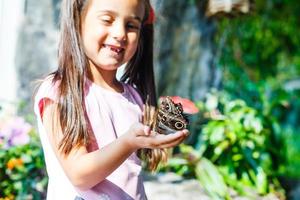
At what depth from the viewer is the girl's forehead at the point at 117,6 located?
141 cm

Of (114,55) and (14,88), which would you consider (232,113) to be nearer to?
(14,88)

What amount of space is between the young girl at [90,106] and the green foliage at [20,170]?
60.6 inches

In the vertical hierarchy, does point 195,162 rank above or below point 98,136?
below

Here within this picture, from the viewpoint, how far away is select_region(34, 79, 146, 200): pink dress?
1.41 meters

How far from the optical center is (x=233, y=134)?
372 centimetres

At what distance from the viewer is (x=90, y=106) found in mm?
1437

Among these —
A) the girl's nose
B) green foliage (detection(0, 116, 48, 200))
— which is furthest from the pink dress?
green foliage (detection(0, 116, 48, 200))

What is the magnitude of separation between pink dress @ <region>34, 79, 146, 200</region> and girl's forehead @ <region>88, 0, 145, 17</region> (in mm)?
174

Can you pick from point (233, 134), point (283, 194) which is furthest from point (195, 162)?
point (283, 194)

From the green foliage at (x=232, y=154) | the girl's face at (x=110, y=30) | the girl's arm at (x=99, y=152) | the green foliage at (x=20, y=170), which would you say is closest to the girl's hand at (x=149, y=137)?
the girl's arm at (x=99, y=152)

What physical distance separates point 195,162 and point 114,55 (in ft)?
7.63

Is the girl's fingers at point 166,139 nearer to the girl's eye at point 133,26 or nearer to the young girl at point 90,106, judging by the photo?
the young girl at point 90,106

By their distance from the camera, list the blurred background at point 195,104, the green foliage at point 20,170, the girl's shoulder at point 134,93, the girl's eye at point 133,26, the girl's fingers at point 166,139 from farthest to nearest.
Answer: the blurred background at point 195,104
the green foliage at point 20,170
the girl's shoulder at point 134,93
the girl's eye at point 133,26
the girl's fingers at point 166,139

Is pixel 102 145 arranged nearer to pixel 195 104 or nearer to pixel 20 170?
pixel 20 170
